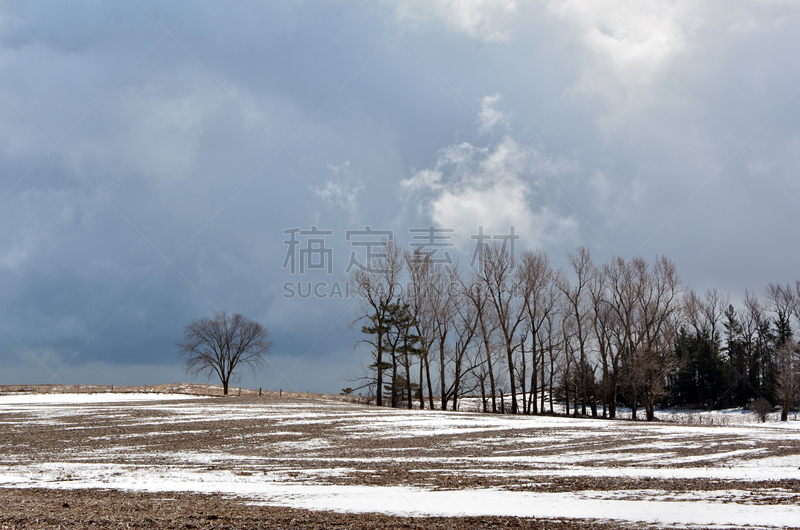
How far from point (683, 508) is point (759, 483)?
342 centimetres

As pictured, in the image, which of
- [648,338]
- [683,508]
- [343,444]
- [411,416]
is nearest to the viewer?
[683,508]

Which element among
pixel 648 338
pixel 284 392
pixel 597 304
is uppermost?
pixel 597 304

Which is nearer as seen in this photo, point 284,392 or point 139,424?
point 139,424

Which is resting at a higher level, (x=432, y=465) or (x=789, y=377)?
(x=432, y=465)

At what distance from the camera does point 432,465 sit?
13.7 meters

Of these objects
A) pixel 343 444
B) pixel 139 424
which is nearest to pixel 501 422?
pixel 343 444

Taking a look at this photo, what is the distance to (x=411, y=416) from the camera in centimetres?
3055

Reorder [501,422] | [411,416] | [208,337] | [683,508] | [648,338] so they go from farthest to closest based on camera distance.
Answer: [208,337] → [648,338] → [411,416] → [501,422] → [683,508]

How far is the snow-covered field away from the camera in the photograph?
8.34 m

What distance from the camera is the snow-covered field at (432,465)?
8.34 meters

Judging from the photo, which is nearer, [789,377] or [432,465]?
[432,465]

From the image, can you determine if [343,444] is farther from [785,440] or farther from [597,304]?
[597,304]

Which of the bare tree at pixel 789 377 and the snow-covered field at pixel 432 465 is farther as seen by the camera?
the bare tree at pixel 789 377

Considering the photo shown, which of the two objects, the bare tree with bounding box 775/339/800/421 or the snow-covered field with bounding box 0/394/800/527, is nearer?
the snow-covered field with bounding box 0/394/800/527
